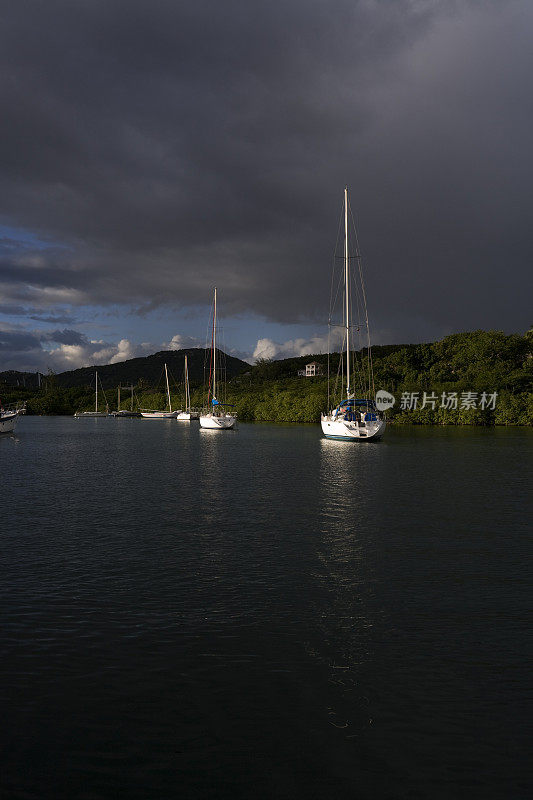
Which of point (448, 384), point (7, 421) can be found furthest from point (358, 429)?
point (448, 384)

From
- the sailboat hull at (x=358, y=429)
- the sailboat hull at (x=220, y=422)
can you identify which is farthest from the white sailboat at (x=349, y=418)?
the sailboat hull at (x=220, y=422)

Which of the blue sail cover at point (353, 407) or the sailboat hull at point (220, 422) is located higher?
the blue sail cover at point (353, 407)

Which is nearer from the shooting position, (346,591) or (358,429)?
(346,591)

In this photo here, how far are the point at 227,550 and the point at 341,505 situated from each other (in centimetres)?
1110

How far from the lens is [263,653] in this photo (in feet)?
40.6

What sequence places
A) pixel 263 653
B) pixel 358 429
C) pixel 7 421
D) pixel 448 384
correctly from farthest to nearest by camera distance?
pixel 448 384
pixel 7 421
pixel 358 429
pixel 263 653

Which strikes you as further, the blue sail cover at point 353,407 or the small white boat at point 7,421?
the small white boat at point 7,421

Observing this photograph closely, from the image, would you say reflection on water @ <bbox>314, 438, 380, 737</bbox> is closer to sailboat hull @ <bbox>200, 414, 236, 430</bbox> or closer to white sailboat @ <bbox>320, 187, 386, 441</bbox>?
white sailboat @ <bbox>320, 187, 386, 441</bbox>

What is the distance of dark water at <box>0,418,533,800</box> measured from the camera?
8.51 meters

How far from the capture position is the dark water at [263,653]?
851cm

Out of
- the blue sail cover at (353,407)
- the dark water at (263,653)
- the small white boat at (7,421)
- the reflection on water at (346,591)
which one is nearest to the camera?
the dark water at (263,653)

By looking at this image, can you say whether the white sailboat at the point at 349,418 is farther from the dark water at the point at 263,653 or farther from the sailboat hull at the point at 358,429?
the dark water at the point at 263,653

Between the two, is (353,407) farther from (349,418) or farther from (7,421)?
(7,421)

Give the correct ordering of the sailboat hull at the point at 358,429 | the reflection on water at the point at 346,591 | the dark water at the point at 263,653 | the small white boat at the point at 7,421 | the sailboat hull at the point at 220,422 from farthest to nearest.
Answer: the sailboat hull at the point at 220,422 → the small white boat at the point at 7,421 → the sailboat hull at the point at 358,429 → the reflection on water at the point at 346,591 → the dark water at the point at 263,653
